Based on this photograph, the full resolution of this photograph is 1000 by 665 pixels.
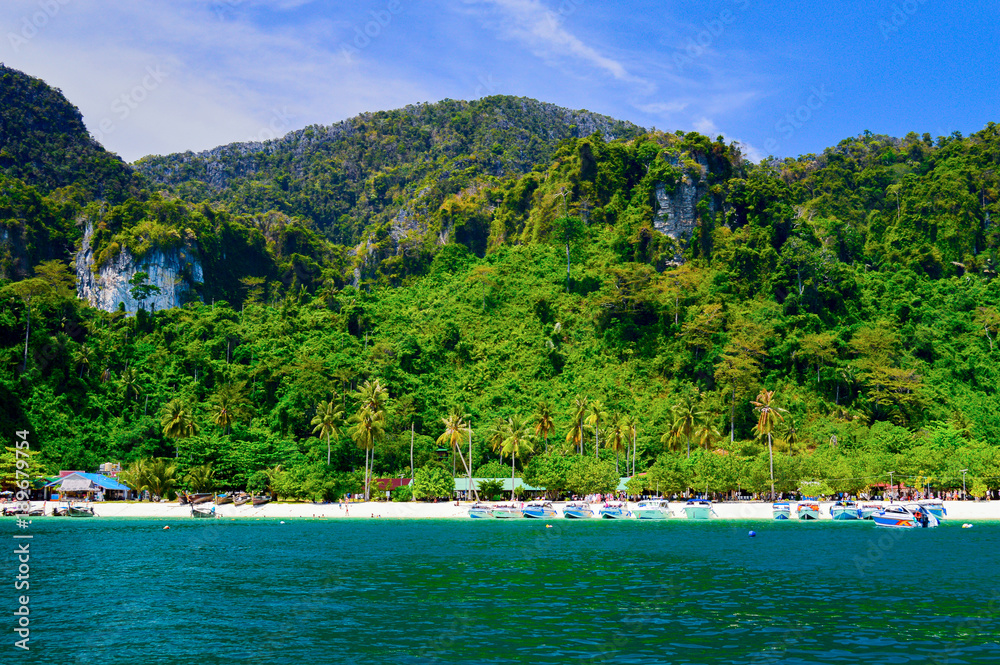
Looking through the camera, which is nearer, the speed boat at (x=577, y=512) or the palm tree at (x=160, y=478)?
the speed boat at (x=577, y=512)

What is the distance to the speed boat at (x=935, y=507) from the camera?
86.5m

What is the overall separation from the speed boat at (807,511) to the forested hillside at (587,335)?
556 centimetres

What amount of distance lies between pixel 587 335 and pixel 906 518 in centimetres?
7197

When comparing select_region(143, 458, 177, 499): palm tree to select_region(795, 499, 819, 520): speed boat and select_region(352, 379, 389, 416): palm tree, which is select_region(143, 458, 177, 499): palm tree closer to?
select_region(352, 379, 389, 416): palm tree

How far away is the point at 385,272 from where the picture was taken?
185625 mm

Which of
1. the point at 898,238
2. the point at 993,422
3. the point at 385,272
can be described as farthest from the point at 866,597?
the point at 385,272

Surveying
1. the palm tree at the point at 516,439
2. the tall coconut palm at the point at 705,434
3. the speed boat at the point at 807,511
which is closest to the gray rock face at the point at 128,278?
the palm tree at the point at 516,439

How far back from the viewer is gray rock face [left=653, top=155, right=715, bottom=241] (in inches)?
6403

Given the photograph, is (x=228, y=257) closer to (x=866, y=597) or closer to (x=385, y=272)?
(x=385, y=272)

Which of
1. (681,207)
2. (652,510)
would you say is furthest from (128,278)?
(652,510)

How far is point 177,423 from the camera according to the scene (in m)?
112

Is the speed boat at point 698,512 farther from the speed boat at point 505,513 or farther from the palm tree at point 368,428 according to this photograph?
the palm tree at point 368,428

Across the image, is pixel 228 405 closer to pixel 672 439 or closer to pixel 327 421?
pixel 327 421

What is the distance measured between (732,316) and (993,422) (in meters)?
45.1
